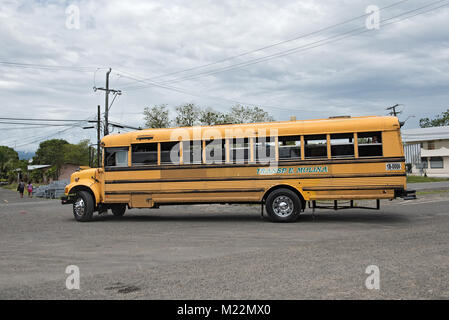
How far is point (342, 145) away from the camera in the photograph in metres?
10.5

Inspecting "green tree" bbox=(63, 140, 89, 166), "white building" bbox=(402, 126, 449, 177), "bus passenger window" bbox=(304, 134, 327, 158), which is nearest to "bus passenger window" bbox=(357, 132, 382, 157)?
"bus passenger window" bbox=(304, 134, 327, 158)

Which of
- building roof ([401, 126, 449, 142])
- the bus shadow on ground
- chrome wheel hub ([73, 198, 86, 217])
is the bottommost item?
the bus shadow on ground

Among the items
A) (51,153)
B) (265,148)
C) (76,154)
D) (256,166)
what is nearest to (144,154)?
(256,166)

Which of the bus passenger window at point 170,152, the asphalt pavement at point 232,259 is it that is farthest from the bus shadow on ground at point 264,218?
the bus passenger window at point 170,152

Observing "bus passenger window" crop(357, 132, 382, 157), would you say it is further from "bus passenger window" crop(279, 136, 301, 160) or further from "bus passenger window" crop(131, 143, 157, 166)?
"bus passenger window" crop(131, 143, 157, 166)

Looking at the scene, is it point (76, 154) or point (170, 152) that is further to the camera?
point (76, 154)

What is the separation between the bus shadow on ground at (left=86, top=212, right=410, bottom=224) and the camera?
35.9 ft

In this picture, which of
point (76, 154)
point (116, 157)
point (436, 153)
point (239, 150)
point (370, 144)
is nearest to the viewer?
point (370, 144)

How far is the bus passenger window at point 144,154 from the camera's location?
11.8 m

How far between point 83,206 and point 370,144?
8811 mm

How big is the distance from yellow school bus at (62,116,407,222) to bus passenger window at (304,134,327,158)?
0.03 meters

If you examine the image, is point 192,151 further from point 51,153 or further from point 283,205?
point 51,153

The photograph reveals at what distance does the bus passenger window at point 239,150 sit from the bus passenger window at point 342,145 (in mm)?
2392

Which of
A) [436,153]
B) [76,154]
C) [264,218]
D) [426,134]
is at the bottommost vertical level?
[264,218]
